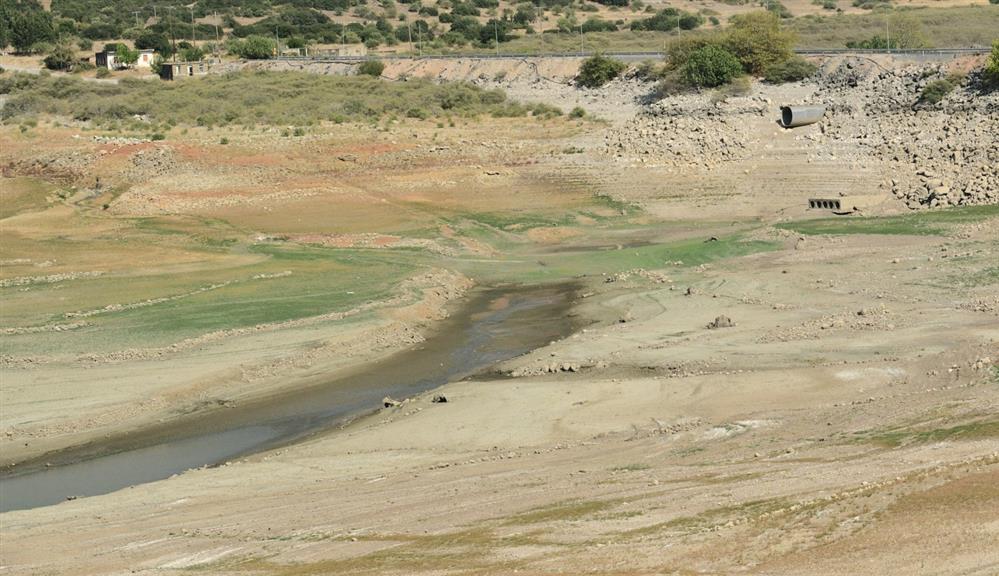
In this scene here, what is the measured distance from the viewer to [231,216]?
60.6 meters

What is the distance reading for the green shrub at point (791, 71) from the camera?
71188 millimetres

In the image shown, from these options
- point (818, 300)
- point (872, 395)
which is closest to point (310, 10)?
point (818, 300)

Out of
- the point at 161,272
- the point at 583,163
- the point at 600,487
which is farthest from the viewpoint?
the point at 583,163

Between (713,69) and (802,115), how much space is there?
694 cm

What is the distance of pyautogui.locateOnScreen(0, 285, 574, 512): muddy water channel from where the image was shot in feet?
97.0

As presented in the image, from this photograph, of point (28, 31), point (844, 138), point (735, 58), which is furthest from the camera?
point (28, 31)

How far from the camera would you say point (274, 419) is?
110ft

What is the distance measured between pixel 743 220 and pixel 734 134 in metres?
8.64

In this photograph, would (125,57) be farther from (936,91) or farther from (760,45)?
(936,91)

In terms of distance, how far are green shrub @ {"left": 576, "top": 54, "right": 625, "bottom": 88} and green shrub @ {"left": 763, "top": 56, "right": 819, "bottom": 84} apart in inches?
427

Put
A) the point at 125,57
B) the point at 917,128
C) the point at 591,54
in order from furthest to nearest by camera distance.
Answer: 1. the point at 125,57
2. the point at 591,54
3. the point at 917,128

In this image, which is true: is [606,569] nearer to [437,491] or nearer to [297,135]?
[437,491]

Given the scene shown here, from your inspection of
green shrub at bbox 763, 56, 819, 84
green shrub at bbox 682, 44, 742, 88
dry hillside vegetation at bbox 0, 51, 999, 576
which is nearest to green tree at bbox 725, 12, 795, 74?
green shrub at bbox 763, 56, 819, 84

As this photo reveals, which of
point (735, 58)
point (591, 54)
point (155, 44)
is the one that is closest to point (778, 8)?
point (591, 54)
